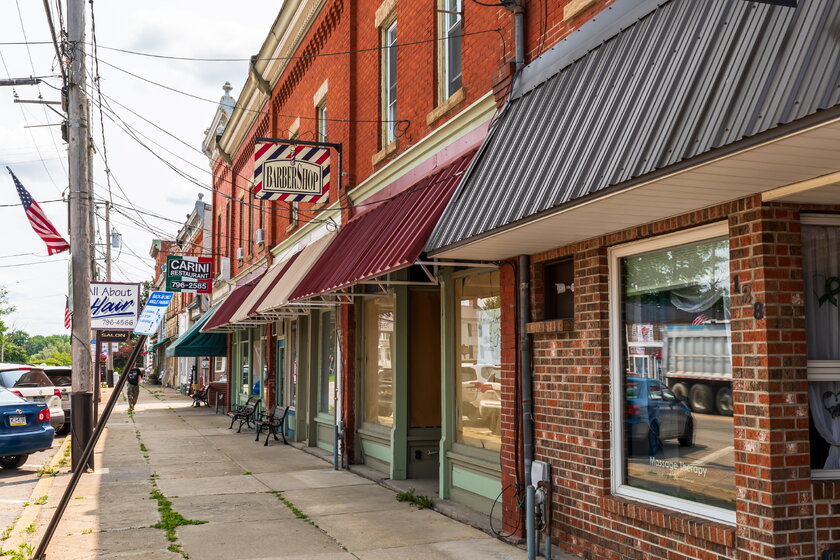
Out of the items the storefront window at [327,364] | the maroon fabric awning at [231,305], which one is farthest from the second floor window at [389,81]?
the maroon fabric awning at [231,305]

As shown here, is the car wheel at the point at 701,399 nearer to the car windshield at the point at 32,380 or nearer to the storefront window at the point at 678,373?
the storefront window at the point at 678,373

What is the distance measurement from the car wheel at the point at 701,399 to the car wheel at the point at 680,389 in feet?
0.17

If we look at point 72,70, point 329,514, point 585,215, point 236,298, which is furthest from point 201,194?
point 585,215

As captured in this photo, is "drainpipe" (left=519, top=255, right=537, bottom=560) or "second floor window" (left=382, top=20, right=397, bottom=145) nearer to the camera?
"drainpipe" (left=519, top=255, right=537, bottom=560)

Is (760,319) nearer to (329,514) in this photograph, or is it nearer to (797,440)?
(797,440)

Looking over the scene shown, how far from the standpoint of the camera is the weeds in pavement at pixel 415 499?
9.56m

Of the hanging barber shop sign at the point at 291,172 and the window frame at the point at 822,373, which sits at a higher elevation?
the hanging barber shop sign at the point at 291,172

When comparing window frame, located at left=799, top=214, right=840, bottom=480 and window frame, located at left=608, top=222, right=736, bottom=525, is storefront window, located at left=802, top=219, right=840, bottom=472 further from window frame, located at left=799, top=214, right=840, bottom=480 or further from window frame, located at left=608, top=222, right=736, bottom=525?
window frame, located at left=608, top=222, right=736, bottom=525

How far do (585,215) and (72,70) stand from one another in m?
11.4

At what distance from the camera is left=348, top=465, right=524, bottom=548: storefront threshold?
328 inches

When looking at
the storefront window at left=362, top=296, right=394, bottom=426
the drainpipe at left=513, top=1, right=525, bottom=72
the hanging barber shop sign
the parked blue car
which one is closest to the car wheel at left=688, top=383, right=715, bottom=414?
the drainpipe at left=513, top=1, right=525, bottom=72

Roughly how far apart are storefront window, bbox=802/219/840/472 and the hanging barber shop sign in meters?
9.29

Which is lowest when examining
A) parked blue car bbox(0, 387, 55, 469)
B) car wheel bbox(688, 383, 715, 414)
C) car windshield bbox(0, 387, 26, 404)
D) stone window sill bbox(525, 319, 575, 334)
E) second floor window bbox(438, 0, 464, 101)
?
parked blue car bbox(0, 387, 55, 469)

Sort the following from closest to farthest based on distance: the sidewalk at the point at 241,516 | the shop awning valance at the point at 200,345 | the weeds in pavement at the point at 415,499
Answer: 1. the sidewalk at the point at 241,516
2. the weeds in pavement at the point at 415,499
3. the shop awning valance at the point at 200,345
